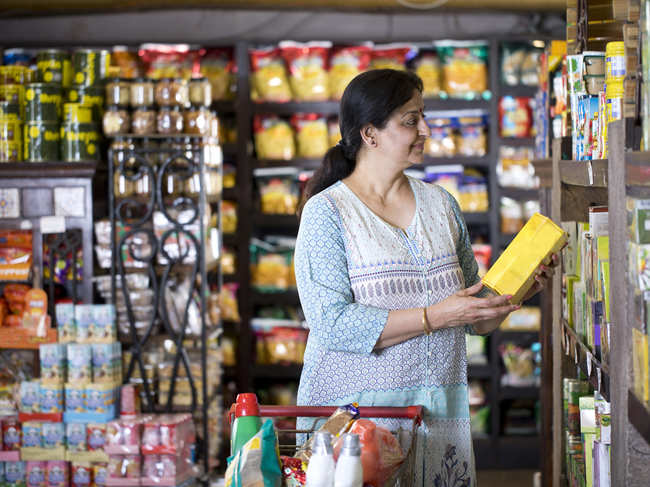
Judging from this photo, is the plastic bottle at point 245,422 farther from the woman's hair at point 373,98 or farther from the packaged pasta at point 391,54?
the packaged pasta at point 391,54

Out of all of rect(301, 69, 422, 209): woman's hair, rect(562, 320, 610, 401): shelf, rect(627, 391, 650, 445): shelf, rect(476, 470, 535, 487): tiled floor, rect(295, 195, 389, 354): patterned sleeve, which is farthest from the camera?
rect(476, 470, 535, 487): tiled floor

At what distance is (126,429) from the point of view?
4.15 metres

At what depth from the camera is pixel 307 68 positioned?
569cm

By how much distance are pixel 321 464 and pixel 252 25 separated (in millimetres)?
4402

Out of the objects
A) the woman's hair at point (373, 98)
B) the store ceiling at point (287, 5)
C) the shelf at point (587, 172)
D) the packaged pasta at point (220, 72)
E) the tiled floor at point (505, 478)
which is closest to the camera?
the shelf at point (587, 172)

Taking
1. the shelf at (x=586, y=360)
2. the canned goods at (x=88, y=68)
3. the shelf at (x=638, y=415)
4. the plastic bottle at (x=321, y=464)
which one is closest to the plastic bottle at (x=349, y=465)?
the plastic bottle at (x=321, y=464)

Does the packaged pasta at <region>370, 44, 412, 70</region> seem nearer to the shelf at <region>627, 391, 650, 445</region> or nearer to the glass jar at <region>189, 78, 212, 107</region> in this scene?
the glass jar at <region>189, 78, 212, 107</region>

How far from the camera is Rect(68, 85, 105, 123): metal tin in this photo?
14.5 feet

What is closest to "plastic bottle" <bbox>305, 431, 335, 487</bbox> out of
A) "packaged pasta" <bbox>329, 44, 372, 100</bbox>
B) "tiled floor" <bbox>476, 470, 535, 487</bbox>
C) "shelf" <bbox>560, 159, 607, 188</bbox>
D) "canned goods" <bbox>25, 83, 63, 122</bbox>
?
"shelf" <bbox>560, 159, 607, 188</bbox>

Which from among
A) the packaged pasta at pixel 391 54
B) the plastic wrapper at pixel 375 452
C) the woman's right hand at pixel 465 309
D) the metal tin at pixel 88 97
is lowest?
the plastic wrapper at pixel 375 452

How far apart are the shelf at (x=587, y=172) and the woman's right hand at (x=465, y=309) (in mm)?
339

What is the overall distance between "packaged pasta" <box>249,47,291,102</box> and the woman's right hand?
3580 mm

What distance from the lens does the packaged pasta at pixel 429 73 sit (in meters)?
5.67

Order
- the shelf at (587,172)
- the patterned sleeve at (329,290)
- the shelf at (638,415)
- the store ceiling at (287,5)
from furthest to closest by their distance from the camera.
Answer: the store ceiling at (287,5) → the patterned sleeve at (329,290) → the shelf at (587,172) → the shelf at (638,415)
